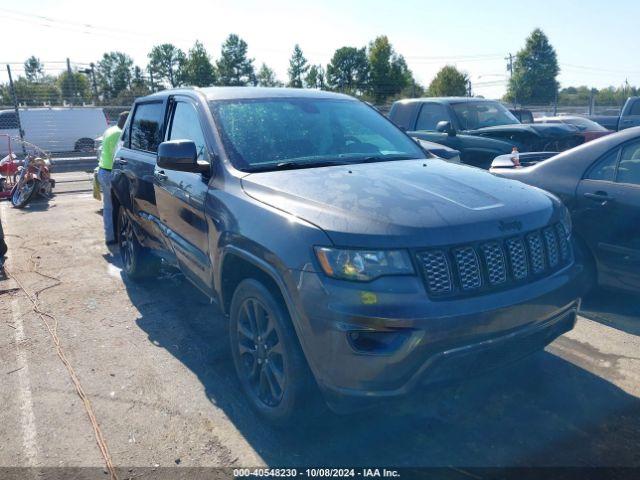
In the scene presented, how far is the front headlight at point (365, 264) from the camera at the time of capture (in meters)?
2.52

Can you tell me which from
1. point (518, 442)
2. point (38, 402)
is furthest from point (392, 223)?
point (38, 402)

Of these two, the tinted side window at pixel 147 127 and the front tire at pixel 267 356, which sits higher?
the tinted side window at pixel 147 127

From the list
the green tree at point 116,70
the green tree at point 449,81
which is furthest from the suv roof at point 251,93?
the green tree at point 116,70

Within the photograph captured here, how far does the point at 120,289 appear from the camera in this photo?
18.8 feet

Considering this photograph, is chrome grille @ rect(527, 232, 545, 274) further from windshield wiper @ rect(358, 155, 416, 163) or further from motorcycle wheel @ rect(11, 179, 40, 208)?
motorcycle wheel @ rect(11, 179, 40, 208)

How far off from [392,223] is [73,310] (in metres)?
3.72

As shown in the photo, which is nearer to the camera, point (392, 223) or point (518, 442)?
point (392, 223)

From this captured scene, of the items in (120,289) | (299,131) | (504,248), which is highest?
(299,131)

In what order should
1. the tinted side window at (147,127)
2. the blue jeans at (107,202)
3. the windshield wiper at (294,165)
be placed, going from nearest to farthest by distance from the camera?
the windshield wiper at (294,165)
the tinted side window at (147,127)
the blue jeans at (107,202)

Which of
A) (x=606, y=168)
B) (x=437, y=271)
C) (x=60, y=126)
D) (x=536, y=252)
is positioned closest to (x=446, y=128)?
(x=606, y=168)

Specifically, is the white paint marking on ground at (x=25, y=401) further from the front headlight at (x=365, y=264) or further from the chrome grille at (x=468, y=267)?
the chrome grille at (x=468, y=267)

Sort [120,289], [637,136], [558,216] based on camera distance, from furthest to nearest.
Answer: [120,289] < [637,136] < [558,216]

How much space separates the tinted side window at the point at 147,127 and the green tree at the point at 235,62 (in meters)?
63.0

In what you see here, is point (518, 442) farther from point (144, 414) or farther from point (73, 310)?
point (73, 310)
